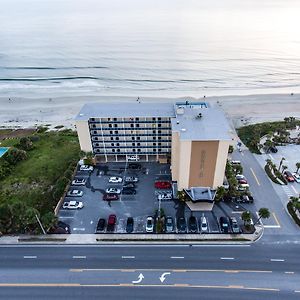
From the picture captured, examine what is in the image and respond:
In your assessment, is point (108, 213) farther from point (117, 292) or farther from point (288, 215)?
point (288, 215)

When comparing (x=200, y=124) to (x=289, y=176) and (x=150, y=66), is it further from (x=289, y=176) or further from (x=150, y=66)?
(x=150, y=66)

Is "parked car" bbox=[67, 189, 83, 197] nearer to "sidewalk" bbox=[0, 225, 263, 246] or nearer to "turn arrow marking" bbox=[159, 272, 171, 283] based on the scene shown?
"sidewalk" bbox=[0, 225, 263, 246]

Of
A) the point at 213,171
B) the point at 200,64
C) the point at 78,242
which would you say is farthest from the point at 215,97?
the point at 78,242

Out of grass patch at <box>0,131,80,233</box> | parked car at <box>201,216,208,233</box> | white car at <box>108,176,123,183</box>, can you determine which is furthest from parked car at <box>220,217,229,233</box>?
grass patch at <box>0,131,80,233</box>

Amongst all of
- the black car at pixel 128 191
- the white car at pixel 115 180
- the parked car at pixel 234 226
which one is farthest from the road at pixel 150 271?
the white car at pixel 115 180

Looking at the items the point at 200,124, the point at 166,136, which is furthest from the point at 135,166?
the point at 200,124
